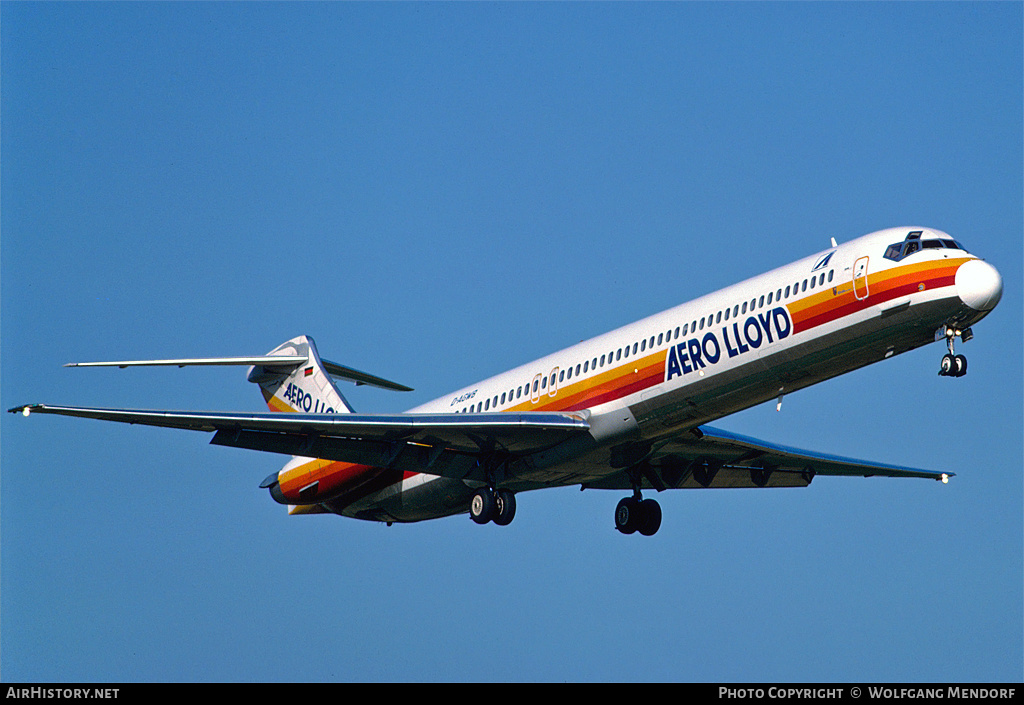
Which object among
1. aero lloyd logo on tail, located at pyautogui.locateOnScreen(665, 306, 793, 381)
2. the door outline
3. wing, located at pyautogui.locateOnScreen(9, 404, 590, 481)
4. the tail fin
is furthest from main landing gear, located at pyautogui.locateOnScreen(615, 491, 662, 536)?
the door outline

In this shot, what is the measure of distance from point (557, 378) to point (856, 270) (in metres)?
7.87

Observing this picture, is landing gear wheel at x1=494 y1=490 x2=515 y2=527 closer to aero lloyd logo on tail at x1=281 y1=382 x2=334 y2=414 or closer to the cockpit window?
aero lloyd logo on tail at x1=281 y1=382 x2=334 y2=414

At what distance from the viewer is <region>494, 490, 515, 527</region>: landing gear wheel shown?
31.7 meters

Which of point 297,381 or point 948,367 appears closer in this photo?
point 948,367

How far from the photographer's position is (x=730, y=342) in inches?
1103

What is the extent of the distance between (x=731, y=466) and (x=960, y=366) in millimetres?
10981

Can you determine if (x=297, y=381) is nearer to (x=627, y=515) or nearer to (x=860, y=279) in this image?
(x=627, y=515)

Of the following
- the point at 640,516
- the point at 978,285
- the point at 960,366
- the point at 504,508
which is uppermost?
the point at 978,285

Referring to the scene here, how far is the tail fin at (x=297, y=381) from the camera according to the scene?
38500 millimetres

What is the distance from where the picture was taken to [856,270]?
26828 millimetres

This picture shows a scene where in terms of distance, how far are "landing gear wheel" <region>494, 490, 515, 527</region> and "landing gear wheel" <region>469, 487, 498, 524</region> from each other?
8cm

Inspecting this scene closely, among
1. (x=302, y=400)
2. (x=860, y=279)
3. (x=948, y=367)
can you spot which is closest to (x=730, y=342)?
(x=860, y=279)
